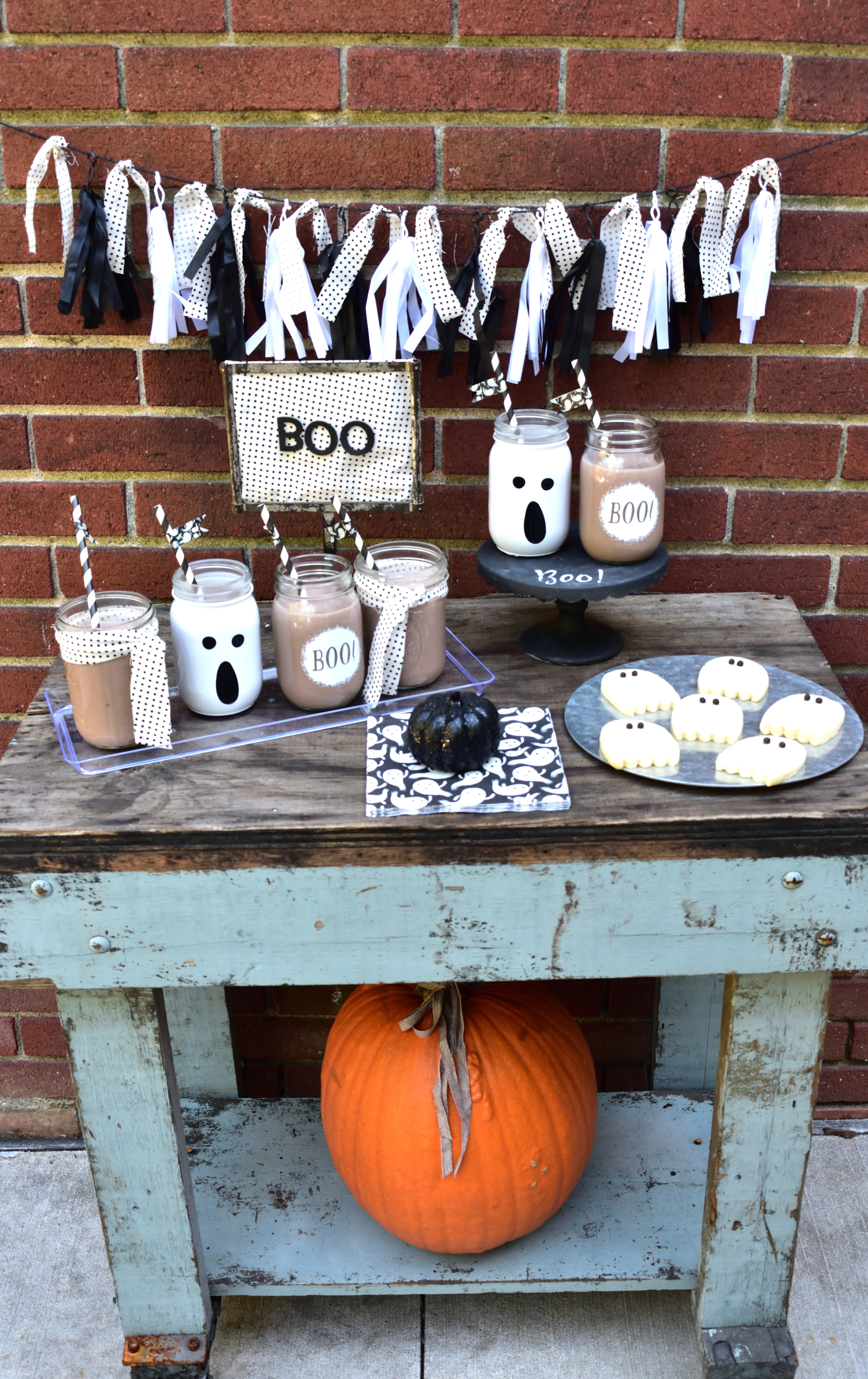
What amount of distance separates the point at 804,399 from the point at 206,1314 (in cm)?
167

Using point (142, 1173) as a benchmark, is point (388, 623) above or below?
above

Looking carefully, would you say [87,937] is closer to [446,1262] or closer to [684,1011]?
[446,1262]

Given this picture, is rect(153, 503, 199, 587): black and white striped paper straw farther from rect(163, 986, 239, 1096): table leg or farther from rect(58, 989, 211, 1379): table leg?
rect(163, 986, 239, 1096): table leg

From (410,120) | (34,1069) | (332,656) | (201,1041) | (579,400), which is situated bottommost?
(34,1069)

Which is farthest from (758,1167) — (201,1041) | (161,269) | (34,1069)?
(161,269)

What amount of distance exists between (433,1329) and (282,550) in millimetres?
1255

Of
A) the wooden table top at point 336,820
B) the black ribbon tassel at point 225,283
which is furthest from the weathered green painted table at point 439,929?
the black ribbon tassel at point 225,283

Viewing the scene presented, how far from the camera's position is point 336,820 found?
4.59ft

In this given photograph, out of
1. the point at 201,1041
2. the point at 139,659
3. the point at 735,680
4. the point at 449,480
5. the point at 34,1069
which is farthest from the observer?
the point at 34,1069

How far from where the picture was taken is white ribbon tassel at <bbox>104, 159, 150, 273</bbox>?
1.69 meters

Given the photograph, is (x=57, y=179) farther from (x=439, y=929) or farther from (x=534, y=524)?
(x=439, y=929)

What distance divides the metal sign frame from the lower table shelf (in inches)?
43.0

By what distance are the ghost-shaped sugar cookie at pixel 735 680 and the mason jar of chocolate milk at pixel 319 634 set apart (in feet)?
1.56

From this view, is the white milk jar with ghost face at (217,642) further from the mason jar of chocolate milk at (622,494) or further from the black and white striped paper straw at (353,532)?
the mason jar of chocolate milk at (622,494)
